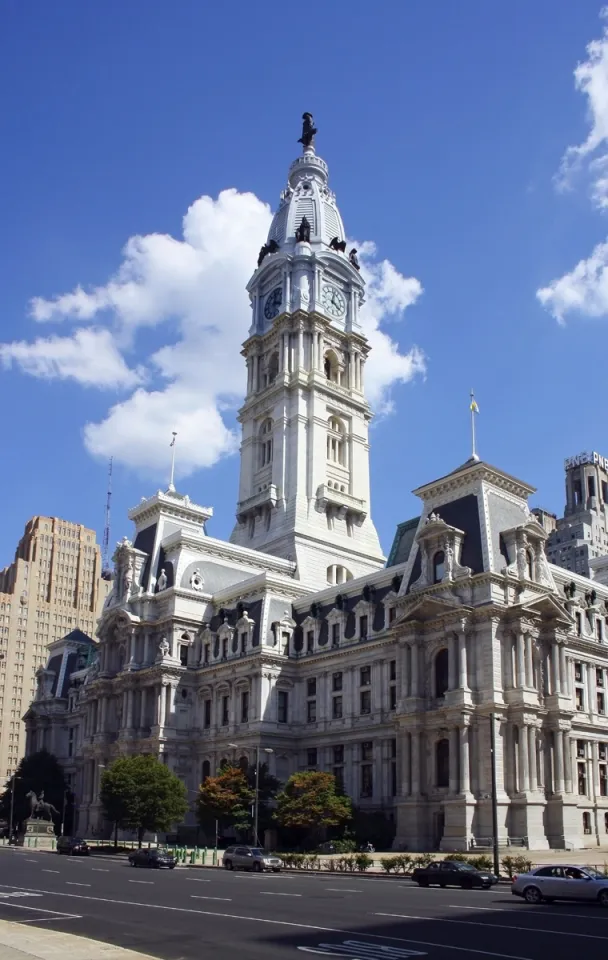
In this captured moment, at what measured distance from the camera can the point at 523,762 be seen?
216ft

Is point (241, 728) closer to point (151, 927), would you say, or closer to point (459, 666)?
point (459, 666)

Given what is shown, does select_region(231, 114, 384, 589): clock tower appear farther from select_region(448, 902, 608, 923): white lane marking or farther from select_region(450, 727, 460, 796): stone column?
select_region(448, 902, 608, 923): white lane marking

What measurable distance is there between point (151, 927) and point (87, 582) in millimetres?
168990

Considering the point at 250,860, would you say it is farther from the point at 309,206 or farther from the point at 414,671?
the point at 309,206

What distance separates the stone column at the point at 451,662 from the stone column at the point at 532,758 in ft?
19.9

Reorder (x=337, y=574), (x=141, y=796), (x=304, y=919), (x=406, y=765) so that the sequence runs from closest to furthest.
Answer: (x=304, y=919) < (x=406, y=765) < (x=141, y=796) < (x=337, y=574)

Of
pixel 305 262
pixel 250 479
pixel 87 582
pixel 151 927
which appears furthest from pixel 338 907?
pixel 87 582

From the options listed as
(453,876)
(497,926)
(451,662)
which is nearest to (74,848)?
(451,662)

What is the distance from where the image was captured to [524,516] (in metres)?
77.1

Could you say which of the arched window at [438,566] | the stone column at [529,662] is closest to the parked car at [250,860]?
the stone column at [529,662]

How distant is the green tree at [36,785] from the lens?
358ft

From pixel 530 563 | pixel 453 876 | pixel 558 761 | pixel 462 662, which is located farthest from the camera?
pixel 530 563

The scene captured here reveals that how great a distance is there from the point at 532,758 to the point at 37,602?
131553 millimetres

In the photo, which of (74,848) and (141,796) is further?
(141,796)
